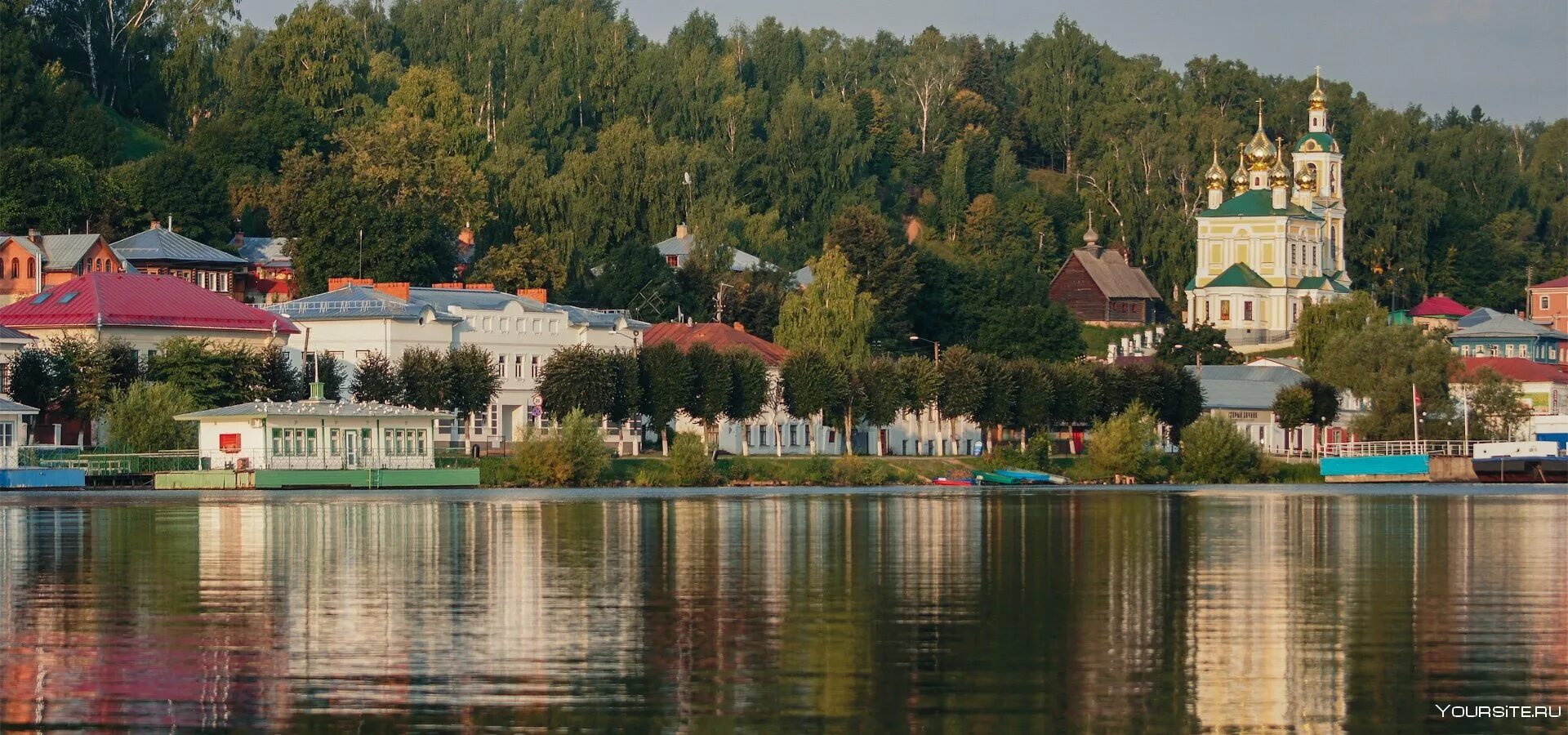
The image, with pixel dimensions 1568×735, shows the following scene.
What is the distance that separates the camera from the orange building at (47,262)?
106125 mm

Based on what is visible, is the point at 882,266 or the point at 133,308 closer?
the point at 133,308

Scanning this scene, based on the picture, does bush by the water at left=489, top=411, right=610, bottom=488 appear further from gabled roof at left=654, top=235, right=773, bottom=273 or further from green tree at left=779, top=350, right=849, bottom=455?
gabled roof at left=654, top=235, right=773, bottom=273

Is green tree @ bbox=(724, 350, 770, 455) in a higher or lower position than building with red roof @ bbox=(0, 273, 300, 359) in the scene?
lower

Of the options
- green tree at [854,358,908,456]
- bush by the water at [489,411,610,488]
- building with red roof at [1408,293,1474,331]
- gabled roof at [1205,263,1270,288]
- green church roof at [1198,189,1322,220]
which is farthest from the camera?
building with red roof at [1408,293,1474,331]

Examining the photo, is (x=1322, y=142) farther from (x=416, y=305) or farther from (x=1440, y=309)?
(x=416, y=305)

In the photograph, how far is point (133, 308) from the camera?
9375 cm

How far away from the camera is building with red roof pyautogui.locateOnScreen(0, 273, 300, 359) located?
92.6 meters

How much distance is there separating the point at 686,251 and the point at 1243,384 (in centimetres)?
3157

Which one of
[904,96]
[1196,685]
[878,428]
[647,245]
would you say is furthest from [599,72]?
[1196,685]

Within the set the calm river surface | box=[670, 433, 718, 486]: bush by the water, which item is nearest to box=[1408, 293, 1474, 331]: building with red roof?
box=[670, 433, 718, 486]: bush by the water

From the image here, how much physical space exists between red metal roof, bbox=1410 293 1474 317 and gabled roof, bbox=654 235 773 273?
2274 inches

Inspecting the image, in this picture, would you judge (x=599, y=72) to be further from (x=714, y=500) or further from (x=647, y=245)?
(x=714, y=500)

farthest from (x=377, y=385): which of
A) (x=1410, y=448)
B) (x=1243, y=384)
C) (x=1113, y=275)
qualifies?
(x=1113, y=275)

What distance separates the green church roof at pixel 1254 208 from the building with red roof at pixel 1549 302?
2709 centimetres
